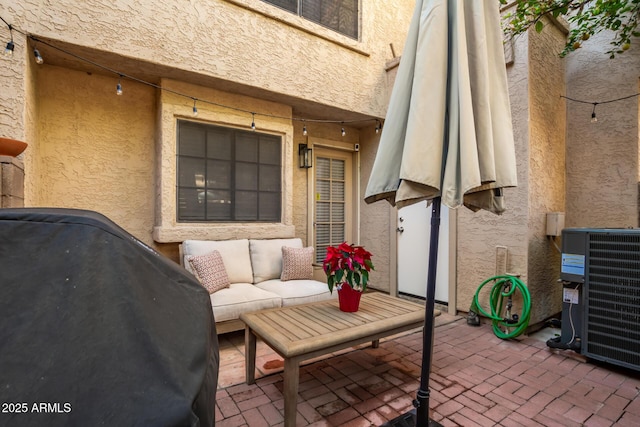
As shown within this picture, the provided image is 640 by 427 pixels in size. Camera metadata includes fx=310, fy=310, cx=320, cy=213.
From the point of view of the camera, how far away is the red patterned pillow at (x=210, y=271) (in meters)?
3.26

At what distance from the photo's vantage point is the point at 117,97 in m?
3.73

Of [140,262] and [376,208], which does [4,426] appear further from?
[376,208]

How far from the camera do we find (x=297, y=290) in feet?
11.5

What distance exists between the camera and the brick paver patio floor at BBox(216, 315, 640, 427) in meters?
2.04

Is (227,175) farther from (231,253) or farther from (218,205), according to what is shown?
(231,253)

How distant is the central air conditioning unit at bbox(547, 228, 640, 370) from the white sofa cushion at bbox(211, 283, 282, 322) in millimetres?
2878

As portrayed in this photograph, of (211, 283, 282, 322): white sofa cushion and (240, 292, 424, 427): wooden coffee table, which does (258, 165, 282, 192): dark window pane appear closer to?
(211, 283, 282, 322): white sofa cushion

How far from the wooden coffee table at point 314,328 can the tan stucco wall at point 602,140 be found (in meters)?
3.07

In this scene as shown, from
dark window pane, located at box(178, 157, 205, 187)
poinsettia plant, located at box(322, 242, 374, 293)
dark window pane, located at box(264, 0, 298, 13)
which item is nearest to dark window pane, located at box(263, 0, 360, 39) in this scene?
dark window pane, located at box(264, 0, 298, 13)

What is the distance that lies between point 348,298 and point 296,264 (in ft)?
5.08

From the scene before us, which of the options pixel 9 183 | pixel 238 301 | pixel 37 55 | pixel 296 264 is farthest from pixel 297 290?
pixel 37 55

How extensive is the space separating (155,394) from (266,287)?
3.02 m

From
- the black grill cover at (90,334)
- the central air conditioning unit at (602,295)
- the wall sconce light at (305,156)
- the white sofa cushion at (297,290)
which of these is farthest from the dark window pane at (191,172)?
the central air conditioning unit at (602,295)

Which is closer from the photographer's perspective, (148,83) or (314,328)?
(314,328)
